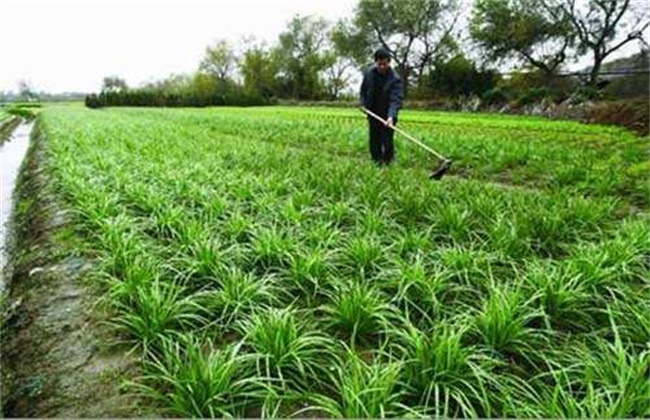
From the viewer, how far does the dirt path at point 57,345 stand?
3.01 meters

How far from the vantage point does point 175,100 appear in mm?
66438

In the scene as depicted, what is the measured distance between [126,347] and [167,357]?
584 mm

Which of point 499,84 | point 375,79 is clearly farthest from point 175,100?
point 375,79

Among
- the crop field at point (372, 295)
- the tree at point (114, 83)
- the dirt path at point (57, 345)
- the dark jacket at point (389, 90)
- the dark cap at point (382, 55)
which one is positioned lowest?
the tree at point (114, 83)

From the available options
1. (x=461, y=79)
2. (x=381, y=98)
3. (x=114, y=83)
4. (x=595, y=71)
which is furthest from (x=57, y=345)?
(x=114, y=83)

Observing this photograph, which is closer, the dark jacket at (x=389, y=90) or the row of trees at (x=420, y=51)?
the dark jacket at (x=389, y=90)

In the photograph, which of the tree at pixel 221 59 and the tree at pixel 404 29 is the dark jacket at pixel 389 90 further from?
the tree at pixel 221 59

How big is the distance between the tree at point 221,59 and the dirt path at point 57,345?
85.0 metres

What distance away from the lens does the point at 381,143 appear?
10516mm

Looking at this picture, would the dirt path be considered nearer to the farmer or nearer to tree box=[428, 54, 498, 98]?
the farmer

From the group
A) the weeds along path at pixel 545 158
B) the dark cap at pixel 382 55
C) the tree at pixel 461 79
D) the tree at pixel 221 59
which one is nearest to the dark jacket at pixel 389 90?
the dark cap at pixel 382 55

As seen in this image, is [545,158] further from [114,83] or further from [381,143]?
[114,83]

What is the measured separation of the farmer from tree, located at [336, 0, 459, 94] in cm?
4870

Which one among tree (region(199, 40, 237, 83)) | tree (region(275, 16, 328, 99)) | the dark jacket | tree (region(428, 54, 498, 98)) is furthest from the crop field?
tree (region(199, 40, 237, 83))
